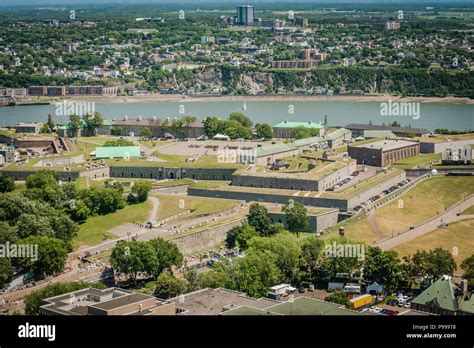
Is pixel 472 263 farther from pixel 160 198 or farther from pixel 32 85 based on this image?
pixel 32 85

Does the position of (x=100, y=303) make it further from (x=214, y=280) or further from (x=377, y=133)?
(x=377, y=133)

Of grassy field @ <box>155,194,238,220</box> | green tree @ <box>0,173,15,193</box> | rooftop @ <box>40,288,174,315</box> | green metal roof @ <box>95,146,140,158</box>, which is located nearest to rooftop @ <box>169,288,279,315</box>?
rooftop @ <box>40,288,174,315</box>

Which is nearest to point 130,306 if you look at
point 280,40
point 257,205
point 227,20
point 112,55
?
point 257,205

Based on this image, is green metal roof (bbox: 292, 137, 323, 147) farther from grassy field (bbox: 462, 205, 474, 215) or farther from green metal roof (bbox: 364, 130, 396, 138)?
grassy field (bbox: 462, 205, 474, 215)

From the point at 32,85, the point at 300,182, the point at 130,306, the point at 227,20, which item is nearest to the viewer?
the point at 130,306

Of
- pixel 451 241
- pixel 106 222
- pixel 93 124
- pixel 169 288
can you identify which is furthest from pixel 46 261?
pixel 93 124

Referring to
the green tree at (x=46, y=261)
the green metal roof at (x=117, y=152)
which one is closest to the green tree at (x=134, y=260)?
the green tree at (x=46, y=261)

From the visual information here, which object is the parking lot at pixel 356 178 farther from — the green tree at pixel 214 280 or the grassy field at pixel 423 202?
the green tree at pixel 214 280
